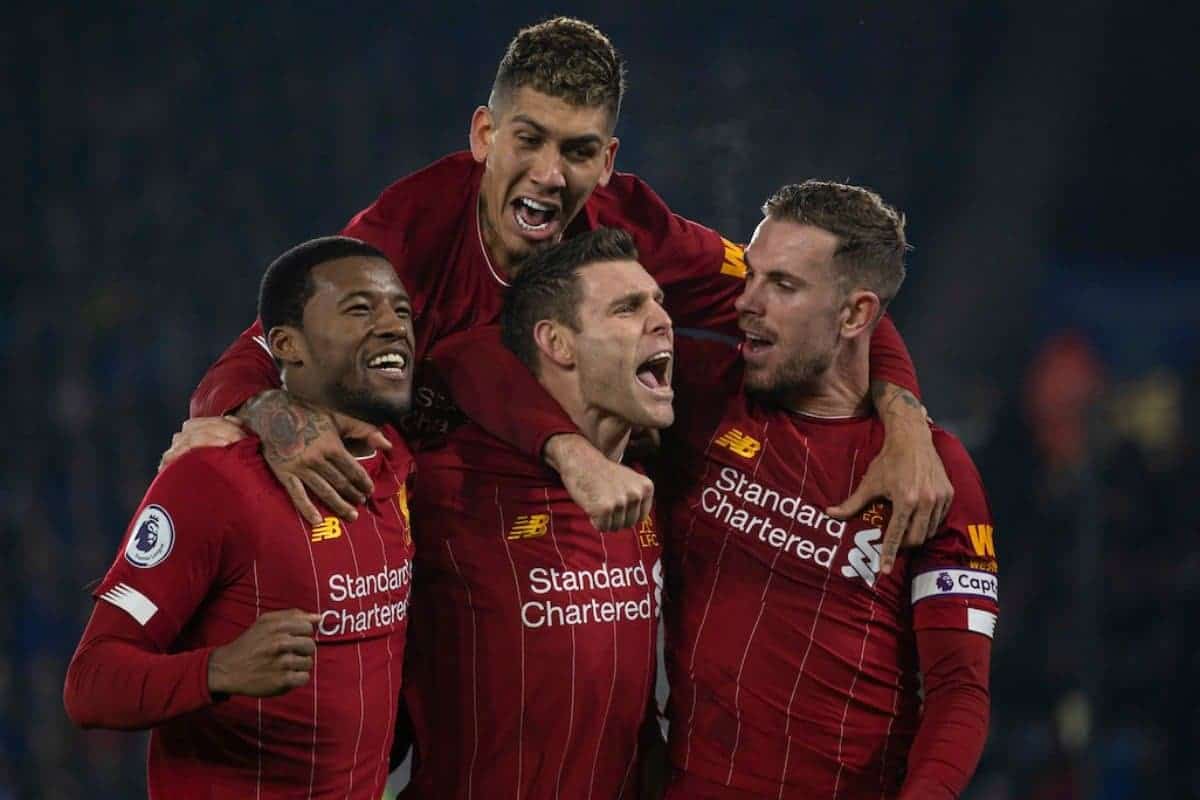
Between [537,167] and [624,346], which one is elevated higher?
[537,167]

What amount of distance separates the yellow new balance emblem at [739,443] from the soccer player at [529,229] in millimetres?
240

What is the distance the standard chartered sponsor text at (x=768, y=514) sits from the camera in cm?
315

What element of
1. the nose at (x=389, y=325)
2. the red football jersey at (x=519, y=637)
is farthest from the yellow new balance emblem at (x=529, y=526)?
the nose at (x=389, y=325)

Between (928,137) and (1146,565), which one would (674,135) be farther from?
(1146,565)

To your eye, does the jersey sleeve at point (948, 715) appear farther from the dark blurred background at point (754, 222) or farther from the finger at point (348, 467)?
the dark blurred background at point (754, 222)

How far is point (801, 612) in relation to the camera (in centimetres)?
315

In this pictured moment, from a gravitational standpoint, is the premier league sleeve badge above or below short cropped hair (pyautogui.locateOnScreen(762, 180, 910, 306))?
below

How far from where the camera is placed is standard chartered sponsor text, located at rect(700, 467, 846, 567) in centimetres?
315

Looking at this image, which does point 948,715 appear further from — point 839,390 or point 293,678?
point 293,678

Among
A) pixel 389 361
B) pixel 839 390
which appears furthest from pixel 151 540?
pixel 839 390

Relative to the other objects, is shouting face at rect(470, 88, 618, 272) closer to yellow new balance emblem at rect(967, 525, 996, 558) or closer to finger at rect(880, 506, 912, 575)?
finger at rect(880, 506, 912, 575)

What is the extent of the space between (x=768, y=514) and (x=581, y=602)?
16.6 inches

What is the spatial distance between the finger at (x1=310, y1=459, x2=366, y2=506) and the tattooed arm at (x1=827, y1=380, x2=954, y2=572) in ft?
3.12

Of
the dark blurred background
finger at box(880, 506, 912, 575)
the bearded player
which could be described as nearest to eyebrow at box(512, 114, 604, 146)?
the bearded player
